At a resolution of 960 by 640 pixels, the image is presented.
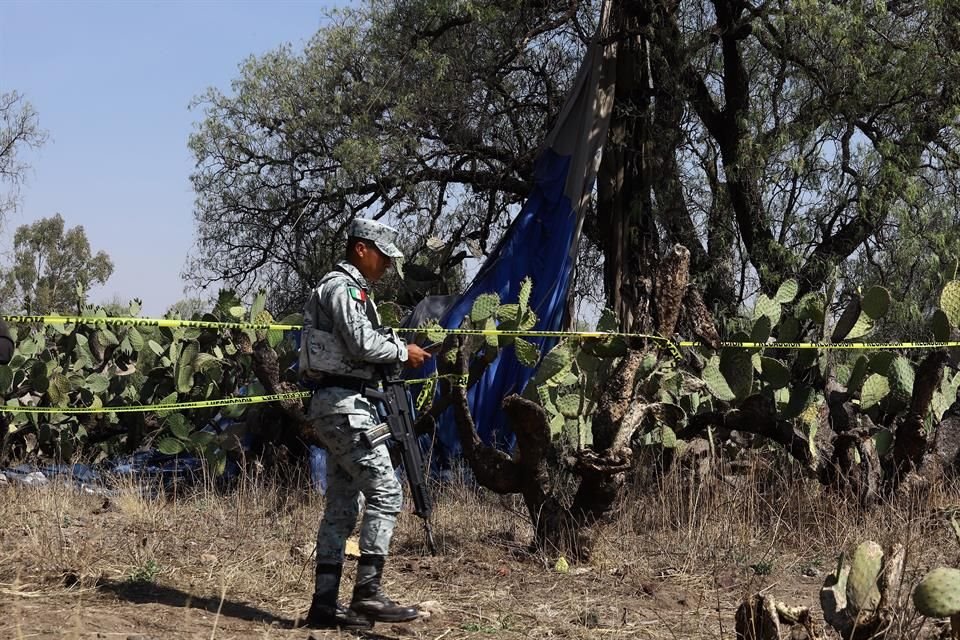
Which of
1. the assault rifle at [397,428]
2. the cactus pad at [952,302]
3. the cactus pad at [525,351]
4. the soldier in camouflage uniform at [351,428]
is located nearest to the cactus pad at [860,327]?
the cactus pad at [952,302]

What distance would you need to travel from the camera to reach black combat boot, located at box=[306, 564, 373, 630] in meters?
4.53

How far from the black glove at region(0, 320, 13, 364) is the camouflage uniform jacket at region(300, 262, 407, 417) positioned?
4.54 feet

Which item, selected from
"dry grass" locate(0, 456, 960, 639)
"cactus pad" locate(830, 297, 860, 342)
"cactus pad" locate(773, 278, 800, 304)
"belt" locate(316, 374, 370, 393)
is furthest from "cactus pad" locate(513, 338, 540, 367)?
"belt" locate(316, 374, 370, 393)

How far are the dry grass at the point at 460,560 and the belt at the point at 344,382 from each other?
37.0 inches

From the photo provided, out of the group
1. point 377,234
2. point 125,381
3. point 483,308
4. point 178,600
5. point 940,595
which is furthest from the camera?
point 125,381

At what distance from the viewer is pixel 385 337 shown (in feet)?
15.2

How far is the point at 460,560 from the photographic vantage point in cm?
583

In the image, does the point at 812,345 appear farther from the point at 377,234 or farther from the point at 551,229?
the point at 377,234

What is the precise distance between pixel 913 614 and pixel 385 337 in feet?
7.29

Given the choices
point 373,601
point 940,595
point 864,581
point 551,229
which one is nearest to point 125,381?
point 551,229

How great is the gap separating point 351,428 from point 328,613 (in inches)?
29.2

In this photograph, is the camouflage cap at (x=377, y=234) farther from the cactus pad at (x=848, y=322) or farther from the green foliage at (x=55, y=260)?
the green foliage at (x=55, y=260)

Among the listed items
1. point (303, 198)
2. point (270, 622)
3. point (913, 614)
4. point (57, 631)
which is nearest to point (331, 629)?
point (270, 622)

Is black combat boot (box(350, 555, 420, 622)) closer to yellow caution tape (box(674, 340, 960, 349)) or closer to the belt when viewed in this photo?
the belt
